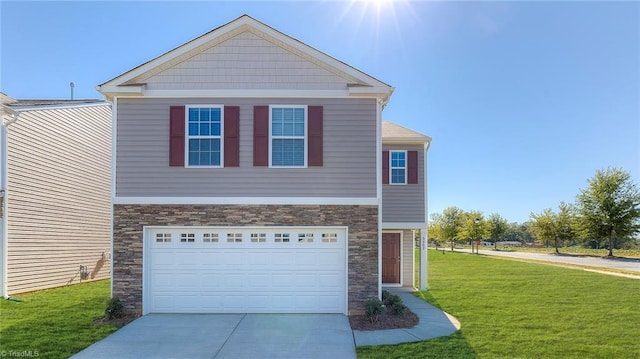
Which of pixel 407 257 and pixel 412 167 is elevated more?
pixel 412 167

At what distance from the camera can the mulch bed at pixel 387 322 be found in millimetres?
8695

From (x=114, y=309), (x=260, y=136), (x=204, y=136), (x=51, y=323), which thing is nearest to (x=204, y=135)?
(x=204, y=136)

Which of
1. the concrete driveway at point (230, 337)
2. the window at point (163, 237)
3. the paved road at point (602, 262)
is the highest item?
the window at point (163, 237)

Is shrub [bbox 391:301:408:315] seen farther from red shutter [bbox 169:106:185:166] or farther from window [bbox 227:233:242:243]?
red shutter [bbox 169:106:185:166]

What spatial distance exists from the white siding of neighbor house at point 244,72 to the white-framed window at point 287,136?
0.63 m

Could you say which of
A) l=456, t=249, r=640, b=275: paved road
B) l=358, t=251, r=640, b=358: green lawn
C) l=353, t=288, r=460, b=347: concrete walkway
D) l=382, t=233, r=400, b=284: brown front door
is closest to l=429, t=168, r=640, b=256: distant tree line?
l=456, t=249, r=640, b=275: paved road

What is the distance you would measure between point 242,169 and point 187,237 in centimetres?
218

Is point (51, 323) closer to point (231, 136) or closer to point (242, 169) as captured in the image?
point (242, 169)

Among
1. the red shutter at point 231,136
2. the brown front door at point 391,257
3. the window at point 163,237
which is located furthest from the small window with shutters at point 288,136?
the brown front door at point 391,257

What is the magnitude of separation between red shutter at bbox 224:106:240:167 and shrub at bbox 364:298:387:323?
15.0ft

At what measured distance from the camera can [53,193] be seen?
14062 mm

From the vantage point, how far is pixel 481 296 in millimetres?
12414

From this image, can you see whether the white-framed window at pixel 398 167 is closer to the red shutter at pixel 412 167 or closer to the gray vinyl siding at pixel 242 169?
the red shutter at pixel 412 167

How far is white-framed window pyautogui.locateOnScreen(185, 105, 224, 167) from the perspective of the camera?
33.0 feet
